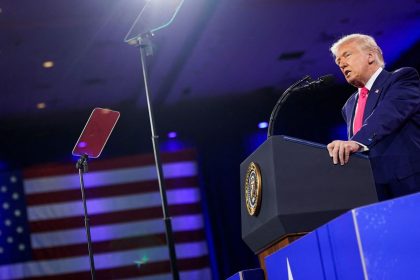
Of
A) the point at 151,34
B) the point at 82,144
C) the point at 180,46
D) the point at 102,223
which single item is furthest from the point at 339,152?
the point at 102,223

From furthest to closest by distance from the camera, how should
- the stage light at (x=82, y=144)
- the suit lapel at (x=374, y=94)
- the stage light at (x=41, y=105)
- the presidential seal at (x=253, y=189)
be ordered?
1. the stage light at (x=41, y=105)
2. the stage light at (x=82, y=144)
3. the suit lapel at (x=374, y=94)
4. the presidential seal at (x=253, y=189)

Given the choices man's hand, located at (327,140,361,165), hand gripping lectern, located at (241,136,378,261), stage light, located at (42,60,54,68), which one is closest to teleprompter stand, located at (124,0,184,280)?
hand gripping lectern, located at (241,136,378,261)

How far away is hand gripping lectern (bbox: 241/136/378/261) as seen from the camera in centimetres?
145

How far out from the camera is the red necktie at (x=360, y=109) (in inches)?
71.3

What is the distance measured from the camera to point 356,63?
1845 mm

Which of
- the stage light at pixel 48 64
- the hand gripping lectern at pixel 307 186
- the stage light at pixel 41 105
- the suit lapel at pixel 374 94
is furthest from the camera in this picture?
the stage light at pixel 41 105

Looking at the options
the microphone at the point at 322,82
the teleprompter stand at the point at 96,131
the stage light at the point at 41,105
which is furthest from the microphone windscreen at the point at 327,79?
the stage light at the point at 41,105

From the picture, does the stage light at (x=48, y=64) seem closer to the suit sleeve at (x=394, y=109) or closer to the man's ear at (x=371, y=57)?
the man's ear at (x=371, y=57)

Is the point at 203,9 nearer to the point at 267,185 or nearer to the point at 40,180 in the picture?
the point at 40,180

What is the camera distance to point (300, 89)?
6.17ft

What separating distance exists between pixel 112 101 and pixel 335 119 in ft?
8.09

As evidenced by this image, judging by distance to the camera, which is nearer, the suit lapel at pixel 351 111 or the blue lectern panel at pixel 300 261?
the blue lectern panel at pixel 300 261

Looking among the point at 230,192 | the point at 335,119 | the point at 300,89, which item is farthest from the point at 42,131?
the point at 300,89

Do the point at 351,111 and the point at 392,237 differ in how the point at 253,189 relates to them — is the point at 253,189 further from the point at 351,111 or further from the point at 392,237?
the point at 392,237
